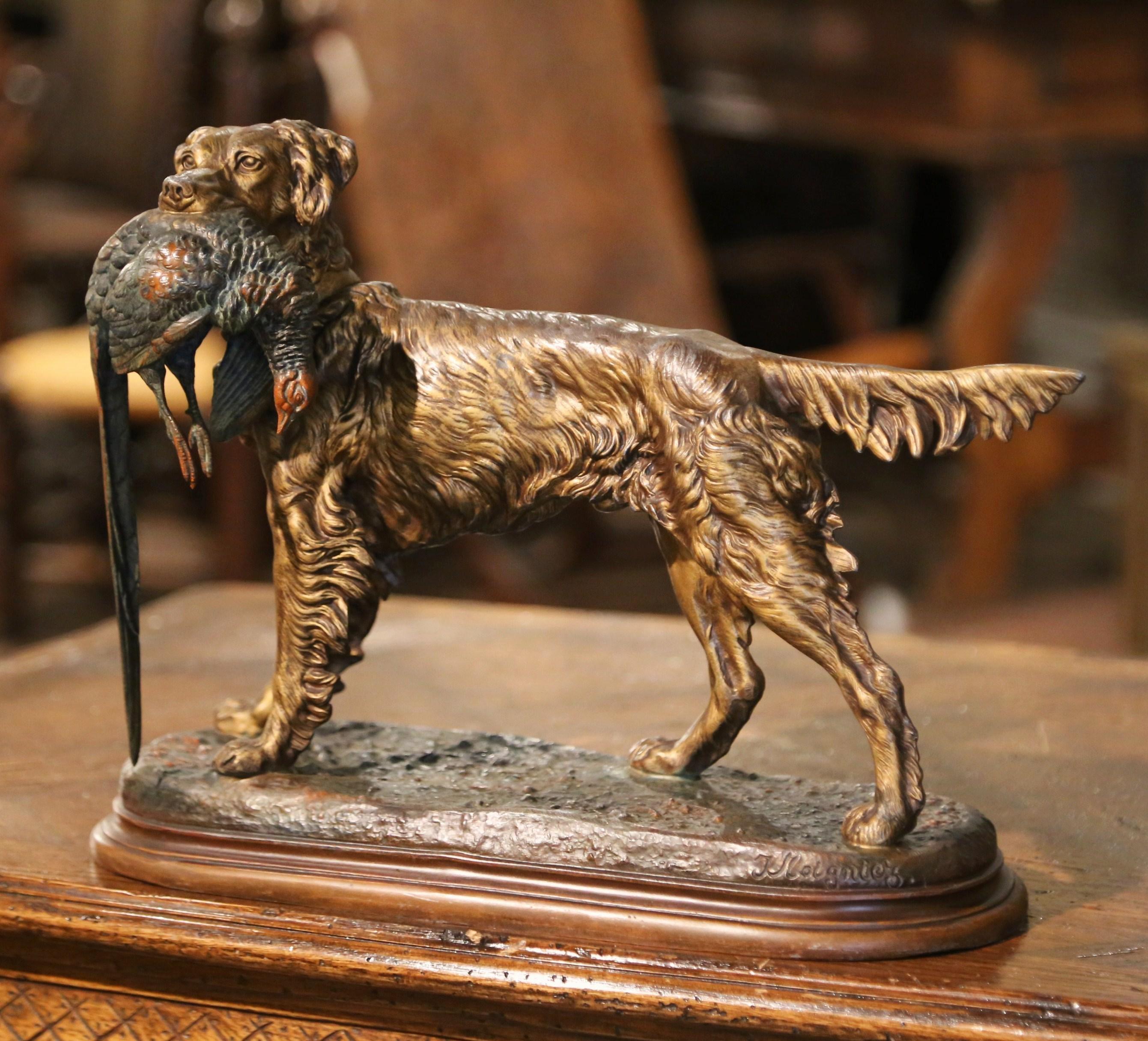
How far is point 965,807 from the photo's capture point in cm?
84

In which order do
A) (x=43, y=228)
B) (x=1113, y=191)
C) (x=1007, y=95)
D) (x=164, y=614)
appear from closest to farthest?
1. (x=164, y=614)
2. (x=1007, y=95)
3. (x=43, y=228)
4. (x=1113, y=191)

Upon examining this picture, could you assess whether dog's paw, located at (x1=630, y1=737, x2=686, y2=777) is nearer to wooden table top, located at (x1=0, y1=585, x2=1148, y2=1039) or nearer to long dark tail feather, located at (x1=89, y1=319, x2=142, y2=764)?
wooden table top, located at (x1=0, y1=585, x2=1148, y2=1039)

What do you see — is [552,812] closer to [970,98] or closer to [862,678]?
[862,678]

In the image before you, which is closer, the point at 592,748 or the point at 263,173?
the point at 263,173

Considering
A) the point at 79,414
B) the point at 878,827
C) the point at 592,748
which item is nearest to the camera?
the point at 878,827

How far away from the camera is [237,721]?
97 centimetres

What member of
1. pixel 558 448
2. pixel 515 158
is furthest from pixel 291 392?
pixel 515 158

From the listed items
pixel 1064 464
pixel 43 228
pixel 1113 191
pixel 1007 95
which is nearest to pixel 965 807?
pixel 1007 95

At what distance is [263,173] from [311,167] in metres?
0.03

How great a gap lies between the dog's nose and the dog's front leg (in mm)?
149

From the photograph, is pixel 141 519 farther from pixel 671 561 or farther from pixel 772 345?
pixel 671 561

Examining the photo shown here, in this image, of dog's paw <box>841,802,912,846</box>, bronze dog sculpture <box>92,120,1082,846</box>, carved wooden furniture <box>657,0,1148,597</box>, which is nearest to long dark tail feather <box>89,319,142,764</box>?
bronze dog sculpture <box>92,120,1082,846</box>

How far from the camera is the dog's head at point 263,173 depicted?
81cm

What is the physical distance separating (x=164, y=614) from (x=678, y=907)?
0.82m
